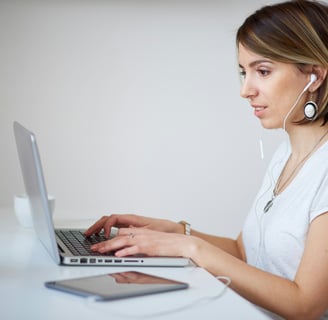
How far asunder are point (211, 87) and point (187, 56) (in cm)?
17

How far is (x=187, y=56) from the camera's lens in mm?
2717

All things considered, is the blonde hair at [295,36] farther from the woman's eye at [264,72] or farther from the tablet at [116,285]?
the tablet at [116,285]

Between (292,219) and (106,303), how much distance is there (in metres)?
0.62

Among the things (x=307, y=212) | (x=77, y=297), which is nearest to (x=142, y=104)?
(x=307, y=212)

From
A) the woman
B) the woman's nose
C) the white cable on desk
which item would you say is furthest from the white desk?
the woman's nose

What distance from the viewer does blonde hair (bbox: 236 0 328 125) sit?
1.46 metres

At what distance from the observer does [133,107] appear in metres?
2.68

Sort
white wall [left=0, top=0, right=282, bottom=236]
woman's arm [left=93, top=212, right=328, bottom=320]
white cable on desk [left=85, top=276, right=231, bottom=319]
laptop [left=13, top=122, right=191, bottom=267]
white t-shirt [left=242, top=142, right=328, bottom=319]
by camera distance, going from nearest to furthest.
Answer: white cable on desk [left=85, top=276, right=231, bottom=319]
laptop [left=13, top=122, right=191, bottom=267]
woman's arm [left=93, top=212, right=328, bottom=320]
white t-shirt [left=242, top=142, right=328, bottom=319]
white wall [left=0, top=0, right=282, bottom=236]

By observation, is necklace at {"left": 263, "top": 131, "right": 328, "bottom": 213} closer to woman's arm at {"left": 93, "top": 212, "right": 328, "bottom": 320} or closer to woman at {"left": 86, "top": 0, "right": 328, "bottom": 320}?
woman at {"left": 86, "top": 0, "right": 328, "bottom": 320}

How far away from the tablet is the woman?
178 mm

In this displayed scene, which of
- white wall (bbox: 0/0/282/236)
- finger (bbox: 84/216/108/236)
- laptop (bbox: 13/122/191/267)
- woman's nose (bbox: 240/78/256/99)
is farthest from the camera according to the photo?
white wall (bbox: 0/0/282/236)

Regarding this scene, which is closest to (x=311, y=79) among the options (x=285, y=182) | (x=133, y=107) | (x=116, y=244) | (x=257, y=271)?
(x=285, y=182)

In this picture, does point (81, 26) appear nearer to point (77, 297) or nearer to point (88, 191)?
point (88, 191)

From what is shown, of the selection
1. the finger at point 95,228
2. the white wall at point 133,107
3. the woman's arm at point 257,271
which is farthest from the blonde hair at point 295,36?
the white wall at point 133,107
